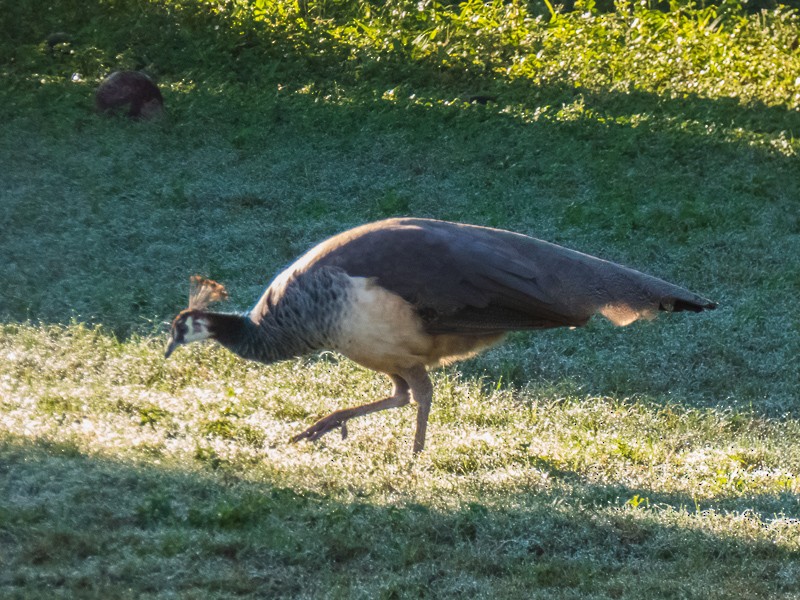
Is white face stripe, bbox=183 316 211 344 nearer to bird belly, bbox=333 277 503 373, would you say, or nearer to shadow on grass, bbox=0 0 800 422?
bird belly, bbox=333 277 503 373

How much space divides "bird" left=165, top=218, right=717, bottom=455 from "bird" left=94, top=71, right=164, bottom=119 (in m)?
4.62

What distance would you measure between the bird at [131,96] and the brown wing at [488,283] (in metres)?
4.73

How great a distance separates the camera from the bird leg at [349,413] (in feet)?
16.8

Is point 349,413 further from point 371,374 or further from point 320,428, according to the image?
point 371,374

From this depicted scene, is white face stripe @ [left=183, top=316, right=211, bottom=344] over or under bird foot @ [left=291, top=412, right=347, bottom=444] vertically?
over

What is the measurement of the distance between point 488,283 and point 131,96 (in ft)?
17.1

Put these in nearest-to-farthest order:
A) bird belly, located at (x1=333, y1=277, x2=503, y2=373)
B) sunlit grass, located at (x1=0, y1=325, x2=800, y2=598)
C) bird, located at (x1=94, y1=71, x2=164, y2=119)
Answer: sunlit grass, located at (x1=0, y1=325, x2=800, y2=598)
bird belly, located at (x1=333, y1=277, x2=503, y2=373)
bird, located at (x1=94, y1=71, x2=164, y2=119)

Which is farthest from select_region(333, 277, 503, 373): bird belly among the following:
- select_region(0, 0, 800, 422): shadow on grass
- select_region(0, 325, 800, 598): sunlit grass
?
select_region(0, 0, 800, 422): shadow on grass

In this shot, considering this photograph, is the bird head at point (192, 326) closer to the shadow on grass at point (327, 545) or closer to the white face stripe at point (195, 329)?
the white face stripe at point (195, 329)

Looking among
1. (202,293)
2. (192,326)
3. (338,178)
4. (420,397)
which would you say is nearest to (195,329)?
(192,326)

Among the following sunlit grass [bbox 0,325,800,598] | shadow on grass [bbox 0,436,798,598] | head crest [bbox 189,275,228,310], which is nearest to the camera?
shadow on grass [bbox 0,436,798,598]

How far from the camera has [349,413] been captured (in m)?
5.17

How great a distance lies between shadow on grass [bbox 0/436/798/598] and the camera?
3746mm

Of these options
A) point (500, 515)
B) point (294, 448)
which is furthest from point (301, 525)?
point (294, 448)
